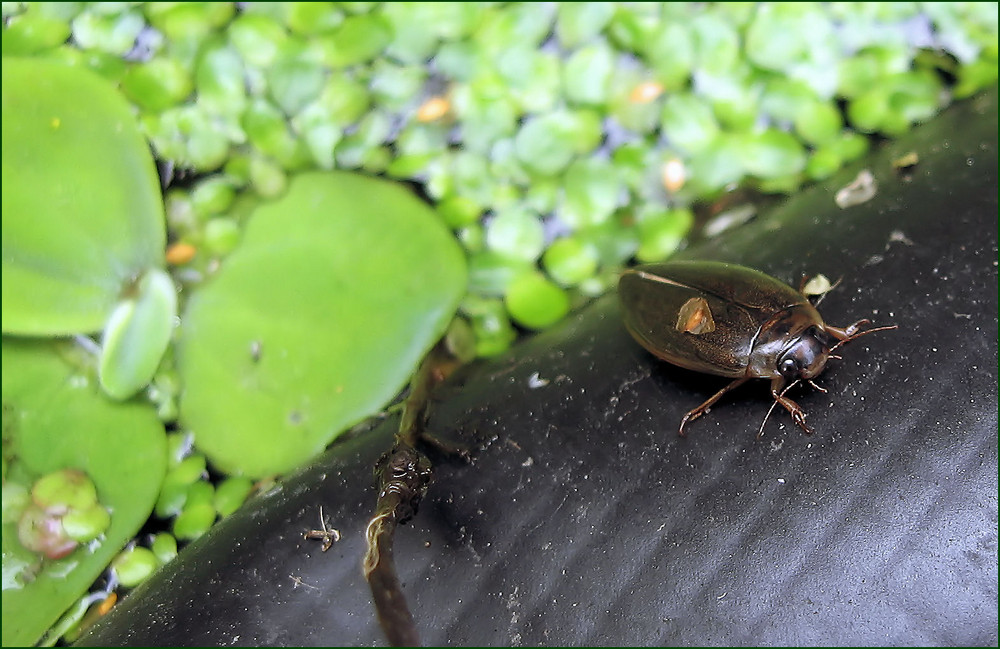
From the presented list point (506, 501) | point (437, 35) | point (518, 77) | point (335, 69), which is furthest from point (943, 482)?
point (335, 69)

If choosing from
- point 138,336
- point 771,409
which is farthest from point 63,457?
point 771,409

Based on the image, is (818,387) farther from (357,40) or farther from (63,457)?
(63,457)

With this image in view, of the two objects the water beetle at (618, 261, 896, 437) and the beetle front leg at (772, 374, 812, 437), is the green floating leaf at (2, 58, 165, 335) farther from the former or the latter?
the beetle front leg at (772, 374, 812, 437)

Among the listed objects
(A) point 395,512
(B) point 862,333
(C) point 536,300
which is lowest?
(C) point 536,300

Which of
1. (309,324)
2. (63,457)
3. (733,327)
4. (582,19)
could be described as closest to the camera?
(733,327)

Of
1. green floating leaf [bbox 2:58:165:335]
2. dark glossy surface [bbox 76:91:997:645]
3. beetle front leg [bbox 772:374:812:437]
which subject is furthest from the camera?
green floating leaf [bbox 2:58:165:335]

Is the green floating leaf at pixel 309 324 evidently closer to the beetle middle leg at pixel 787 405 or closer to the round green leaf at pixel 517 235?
the round green leaf at pixel 517 235

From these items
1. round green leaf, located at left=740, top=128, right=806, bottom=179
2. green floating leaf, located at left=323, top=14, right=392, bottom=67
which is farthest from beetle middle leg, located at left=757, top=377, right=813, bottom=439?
green floating leaf, located at left=323, top=14, right=392, bottom=67
